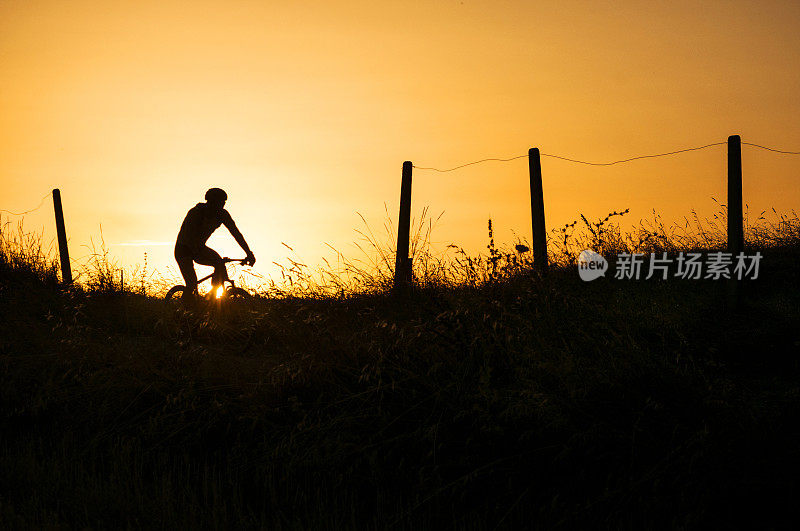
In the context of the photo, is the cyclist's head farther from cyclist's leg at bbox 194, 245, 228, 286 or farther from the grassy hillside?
the grassy hillside

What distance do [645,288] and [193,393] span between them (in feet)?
17.8

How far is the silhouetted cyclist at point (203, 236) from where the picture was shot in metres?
9.31

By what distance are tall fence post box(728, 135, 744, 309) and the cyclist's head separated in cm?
624

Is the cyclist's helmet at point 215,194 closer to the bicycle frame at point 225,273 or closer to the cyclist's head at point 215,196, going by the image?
the cyclist's head at point 215,196

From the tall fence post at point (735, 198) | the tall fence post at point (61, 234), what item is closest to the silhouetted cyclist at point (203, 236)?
the tall fence post at point (735, 198)

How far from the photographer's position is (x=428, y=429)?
3906mm

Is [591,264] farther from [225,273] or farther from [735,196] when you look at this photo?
[225,273]

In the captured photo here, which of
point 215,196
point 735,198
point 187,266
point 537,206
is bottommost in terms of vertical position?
point 187,266

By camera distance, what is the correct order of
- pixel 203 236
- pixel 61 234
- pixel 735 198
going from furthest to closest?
pixel 61 234, pixel 203 236, pixel 735 198

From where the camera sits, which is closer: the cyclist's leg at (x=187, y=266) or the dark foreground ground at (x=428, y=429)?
the dark foreground ground at (x=428, y=429)

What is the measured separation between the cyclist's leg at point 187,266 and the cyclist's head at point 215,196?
72 cm

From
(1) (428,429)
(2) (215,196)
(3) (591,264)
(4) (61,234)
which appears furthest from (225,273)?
(4) (61,234)

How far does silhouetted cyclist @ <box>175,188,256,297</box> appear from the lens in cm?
931

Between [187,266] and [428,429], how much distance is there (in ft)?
21.1
